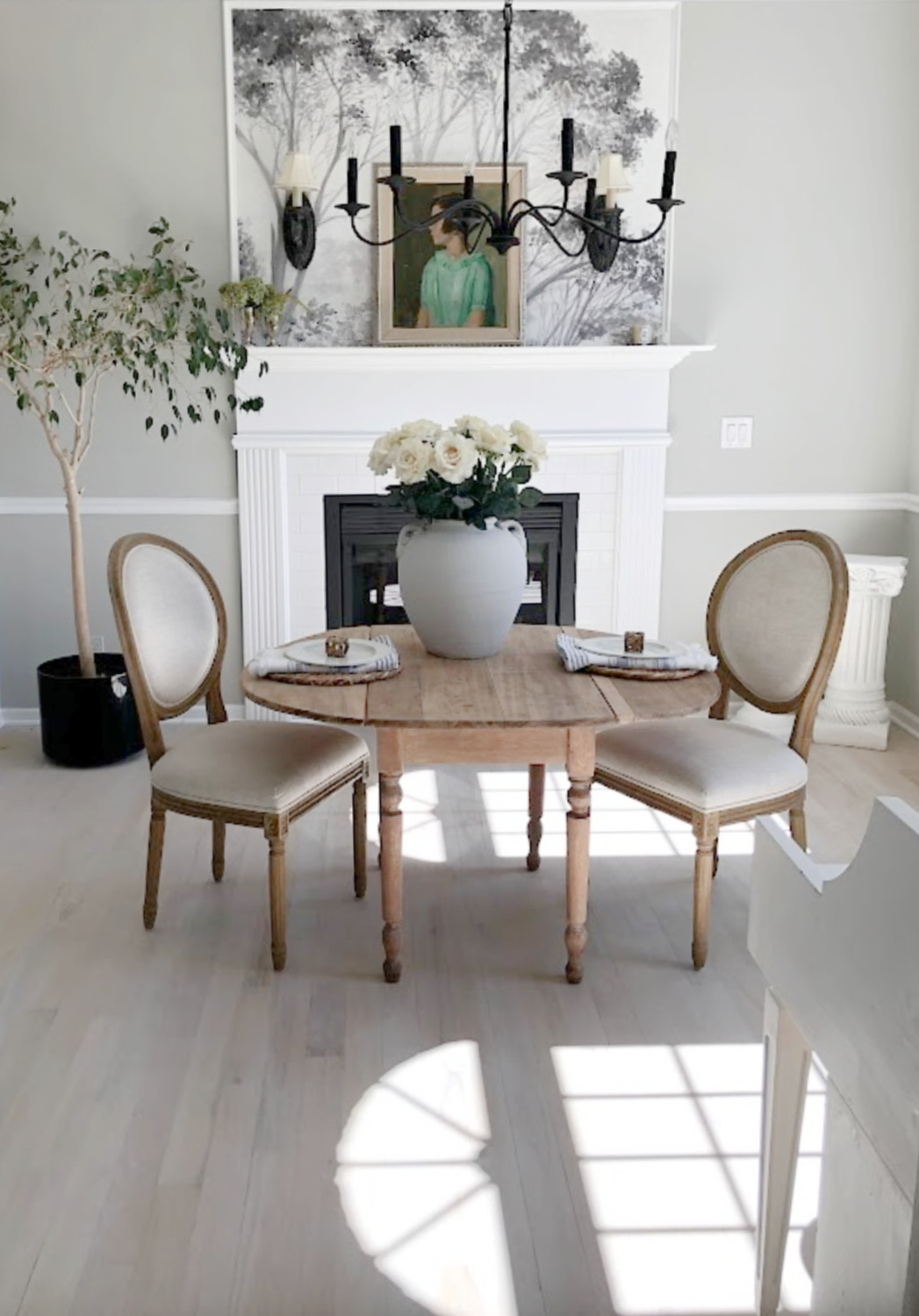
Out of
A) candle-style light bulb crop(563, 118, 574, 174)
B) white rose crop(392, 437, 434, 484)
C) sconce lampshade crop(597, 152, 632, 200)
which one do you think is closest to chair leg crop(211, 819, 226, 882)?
white rose crop(392, 437, 434, 484)

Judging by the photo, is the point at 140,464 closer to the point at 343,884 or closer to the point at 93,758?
the point at 93,758

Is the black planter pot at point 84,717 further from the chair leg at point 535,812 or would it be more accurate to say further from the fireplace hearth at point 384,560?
the chair leg at point 535,812

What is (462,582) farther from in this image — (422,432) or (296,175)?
(296,175)

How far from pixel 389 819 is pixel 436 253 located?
2507mm

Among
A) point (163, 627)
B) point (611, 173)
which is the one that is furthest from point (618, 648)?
point (611, 173)

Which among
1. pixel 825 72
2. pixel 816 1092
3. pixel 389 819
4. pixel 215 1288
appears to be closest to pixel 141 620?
pixel 389 819

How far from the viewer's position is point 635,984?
2.71 meters

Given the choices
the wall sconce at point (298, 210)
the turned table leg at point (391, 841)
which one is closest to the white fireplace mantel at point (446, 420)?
the wall sconce at point (298, 210)

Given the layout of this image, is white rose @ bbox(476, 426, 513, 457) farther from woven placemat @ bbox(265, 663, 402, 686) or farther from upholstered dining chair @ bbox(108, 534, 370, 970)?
upholstered dining chair @ bbox(108, 534, 370, 970)

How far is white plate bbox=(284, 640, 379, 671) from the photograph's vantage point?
2738 mm

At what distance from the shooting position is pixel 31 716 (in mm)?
4730

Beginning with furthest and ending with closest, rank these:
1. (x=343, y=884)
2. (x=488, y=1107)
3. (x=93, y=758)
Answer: (x=93, y=758)
(x=343, y=884)
(x=488, y=1107)

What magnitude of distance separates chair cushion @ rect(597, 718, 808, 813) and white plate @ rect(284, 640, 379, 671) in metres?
0.63

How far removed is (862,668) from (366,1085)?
114 inches
